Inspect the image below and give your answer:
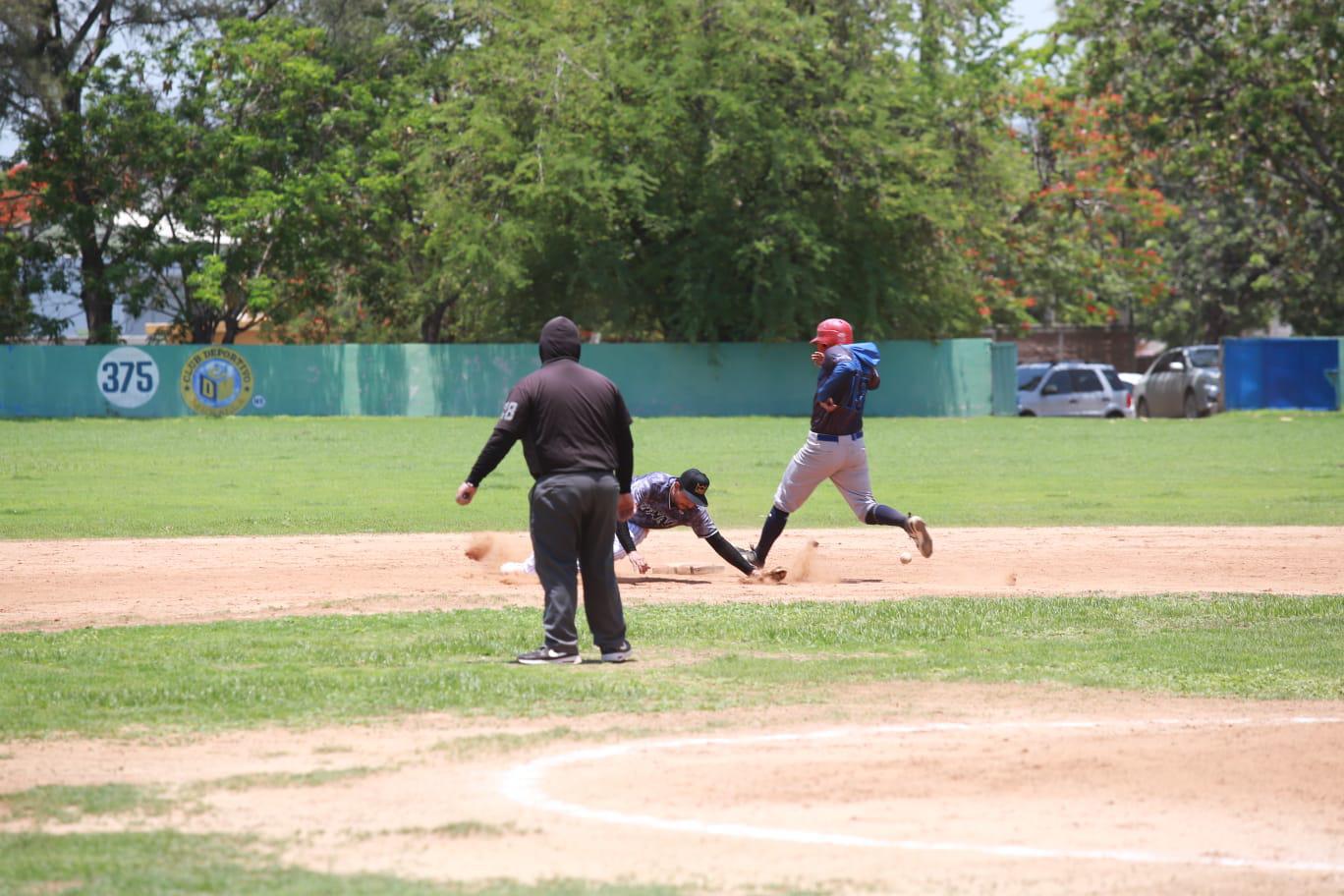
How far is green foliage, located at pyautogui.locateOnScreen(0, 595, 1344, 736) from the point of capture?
8.98 metres

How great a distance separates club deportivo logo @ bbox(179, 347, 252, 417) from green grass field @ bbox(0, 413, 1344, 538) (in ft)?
6.30

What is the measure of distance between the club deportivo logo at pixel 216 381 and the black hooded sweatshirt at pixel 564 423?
3434cm

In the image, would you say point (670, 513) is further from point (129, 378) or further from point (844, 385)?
point (129, 378)

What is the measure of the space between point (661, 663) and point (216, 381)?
34755 mm

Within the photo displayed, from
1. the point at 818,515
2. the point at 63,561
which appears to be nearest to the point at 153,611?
the point at 63,561

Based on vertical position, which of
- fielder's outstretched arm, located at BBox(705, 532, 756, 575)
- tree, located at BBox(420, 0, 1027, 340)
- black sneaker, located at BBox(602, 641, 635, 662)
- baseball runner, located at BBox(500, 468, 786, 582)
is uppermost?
tree, located at BBox(420, 0, 1027, 340)

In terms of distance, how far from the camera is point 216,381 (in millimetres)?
43031

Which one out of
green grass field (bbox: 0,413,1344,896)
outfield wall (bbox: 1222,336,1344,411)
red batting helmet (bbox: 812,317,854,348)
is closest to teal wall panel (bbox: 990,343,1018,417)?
outfield wall (bbox: 1222,336,1344,411)

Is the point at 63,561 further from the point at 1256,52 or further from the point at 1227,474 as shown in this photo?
the point at 1256,52

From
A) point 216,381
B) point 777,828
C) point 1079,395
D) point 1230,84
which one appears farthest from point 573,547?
point 1079,395

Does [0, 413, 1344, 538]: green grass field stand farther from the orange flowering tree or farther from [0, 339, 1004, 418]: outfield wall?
the orange flowering tree

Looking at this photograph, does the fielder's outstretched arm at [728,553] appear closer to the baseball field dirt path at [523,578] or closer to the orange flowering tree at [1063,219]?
the baseball field dirt path at [523,578]

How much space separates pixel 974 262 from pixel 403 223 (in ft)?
54.8

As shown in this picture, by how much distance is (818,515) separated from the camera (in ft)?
68.6
